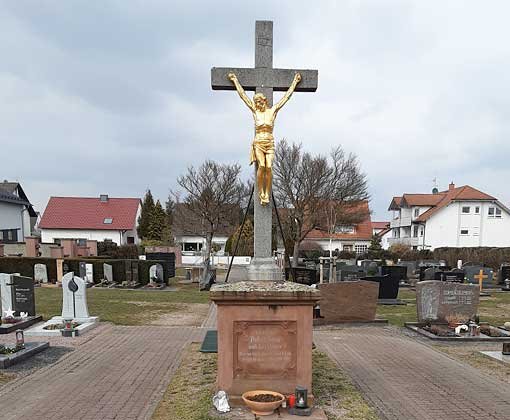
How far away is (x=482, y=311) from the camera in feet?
49.9

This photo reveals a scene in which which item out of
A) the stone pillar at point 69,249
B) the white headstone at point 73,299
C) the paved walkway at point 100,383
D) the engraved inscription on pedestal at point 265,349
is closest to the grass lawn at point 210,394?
the paved walkway at point 100,383

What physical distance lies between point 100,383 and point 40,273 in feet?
60.1

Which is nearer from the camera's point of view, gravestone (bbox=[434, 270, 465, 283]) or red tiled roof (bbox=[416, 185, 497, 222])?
gravestone (bbox=[434, 270, 465, 283])

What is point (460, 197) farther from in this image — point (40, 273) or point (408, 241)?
point (40, 273)

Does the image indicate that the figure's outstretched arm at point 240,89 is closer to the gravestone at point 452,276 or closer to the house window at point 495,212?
the gravestone at point 452,276

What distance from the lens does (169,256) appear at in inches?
1139

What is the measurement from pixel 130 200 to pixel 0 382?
44.4 meters

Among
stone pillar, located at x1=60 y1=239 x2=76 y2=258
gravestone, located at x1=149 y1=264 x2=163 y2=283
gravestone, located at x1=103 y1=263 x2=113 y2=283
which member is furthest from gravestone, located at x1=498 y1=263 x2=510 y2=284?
stone pillar, located at x1=60 y1=239 x2=76 y2=258

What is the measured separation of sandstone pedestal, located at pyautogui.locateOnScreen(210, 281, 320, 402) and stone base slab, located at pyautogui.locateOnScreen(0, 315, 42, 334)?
8.11 m

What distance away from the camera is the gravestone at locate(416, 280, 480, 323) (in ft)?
37.5

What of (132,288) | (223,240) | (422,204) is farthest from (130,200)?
(422,204)

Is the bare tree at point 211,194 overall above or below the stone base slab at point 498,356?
above

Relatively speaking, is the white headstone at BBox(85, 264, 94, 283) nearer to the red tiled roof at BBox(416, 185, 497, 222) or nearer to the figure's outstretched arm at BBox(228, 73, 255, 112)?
the figure's outstretched arm at BBox(228, 73, 255, 112)

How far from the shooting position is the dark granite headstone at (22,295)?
1149 centimetres
